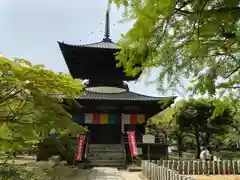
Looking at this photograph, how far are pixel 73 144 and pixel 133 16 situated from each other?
39.9 feet

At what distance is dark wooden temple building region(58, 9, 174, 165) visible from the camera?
16.9 m

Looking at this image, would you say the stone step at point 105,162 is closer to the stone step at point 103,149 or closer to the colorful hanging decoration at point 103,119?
the stone step at point 103,149

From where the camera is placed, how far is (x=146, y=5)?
2.10 meters

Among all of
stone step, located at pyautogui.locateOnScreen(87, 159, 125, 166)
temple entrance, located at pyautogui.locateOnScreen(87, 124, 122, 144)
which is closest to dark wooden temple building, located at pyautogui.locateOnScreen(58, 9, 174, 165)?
temple entrance, located at pyautogui.locateOnScreen(87, 124, 122, 144)

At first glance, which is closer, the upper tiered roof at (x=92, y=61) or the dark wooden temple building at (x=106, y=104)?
the dark wooden temple building at (x=106, y=104)

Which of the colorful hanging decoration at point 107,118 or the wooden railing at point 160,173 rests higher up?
the colorful hanging decoration at point 107,118

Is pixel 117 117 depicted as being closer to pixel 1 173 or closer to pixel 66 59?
pixel 66 59

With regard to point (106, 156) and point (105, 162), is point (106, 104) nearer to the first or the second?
point (106, 156)

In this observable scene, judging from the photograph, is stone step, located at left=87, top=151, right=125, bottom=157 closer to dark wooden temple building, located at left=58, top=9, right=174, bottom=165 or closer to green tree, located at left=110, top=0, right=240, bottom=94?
dark wooden temple building, located at left=58, top=9, right=174, bottom=165

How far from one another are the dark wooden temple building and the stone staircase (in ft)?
0.92

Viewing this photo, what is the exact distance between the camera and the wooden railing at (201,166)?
1143cm

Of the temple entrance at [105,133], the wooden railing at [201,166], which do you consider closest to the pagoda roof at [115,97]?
the temple entrance at [105,133]

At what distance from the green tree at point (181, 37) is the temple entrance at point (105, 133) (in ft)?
48.7

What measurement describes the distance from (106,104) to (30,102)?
13.7m
